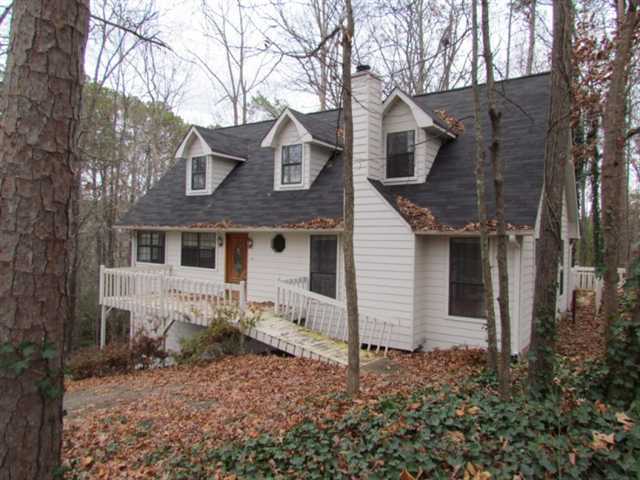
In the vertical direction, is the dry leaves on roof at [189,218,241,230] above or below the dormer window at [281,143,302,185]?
below

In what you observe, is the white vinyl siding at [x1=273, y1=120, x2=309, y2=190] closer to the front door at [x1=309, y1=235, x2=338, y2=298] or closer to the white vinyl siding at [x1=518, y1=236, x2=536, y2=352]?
the front door at [x1=309, y1=235, x2=338, y2=298]

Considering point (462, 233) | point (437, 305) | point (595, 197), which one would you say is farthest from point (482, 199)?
point (595, 197)

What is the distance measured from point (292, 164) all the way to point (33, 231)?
33.3 ft

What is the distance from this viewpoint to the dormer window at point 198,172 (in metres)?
14.1

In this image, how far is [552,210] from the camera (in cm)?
439

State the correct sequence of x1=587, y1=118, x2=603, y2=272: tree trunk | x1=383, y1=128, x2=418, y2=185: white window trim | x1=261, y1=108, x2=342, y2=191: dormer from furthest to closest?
x1=587, y1=118, x2=603, y2=272: tree trunk < x1=261, y1=108, x2=342, y2=191: dormer < x1=383, y1=128, x2=418, y2=185: white window trim

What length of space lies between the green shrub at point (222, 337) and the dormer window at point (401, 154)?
472cm

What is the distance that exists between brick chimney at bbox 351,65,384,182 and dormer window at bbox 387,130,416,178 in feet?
1.60

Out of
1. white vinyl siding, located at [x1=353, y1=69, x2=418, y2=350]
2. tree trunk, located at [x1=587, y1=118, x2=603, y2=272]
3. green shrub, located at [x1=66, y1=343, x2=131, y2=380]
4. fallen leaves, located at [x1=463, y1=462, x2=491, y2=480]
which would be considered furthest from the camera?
tree trunk, located at [x1=587, y1=118, x2=603, y2=272]

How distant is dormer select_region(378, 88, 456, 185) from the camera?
949cm

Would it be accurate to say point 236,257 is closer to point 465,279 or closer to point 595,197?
point 465,279

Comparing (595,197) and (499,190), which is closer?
(499,190)

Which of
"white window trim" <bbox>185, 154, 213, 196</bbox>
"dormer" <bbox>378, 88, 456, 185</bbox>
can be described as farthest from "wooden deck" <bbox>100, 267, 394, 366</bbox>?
"white window trim" <bbox>185, 154, 213, 196</bbox>

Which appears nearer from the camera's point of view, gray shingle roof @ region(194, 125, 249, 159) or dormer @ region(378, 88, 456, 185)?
dormer @ region(378, 88, 456, 185)
